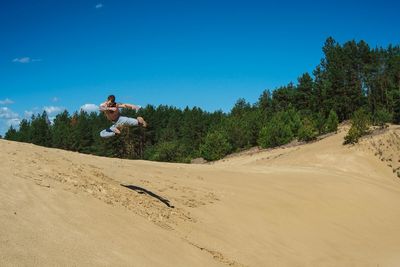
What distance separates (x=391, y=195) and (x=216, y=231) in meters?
16.1

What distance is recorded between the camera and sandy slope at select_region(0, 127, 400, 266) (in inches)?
348

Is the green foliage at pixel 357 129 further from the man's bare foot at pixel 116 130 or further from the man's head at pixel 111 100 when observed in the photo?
the man's head at pixel 111 100

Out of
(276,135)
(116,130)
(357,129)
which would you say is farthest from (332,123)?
(116,130)

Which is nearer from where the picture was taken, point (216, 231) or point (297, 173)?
point (216, 231)

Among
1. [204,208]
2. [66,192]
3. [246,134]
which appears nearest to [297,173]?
[204,208]

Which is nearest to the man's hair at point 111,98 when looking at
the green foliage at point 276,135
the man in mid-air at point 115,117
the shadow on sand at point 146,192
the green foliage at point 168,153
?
the man in mid-air at point 115,117

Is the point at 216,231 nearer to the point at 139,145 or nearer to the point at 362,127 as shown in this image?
the point at 362,127

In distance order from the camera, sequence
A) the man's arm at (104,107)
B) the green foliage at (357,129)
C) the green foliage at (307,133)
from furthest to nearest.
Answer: the green foliage at (307,133) < the green foliage at (357,129) < the man's arm at (104,107)

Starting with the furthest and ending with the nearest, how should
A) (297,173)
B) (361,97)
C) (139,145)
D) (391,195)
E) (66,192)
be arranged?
(139,145) → (361,97) → (297,173) → (391,195) → (66,192)

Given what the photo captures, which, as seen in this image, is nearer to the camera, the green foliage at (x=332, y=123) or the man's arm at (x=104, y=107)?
the man's arm at (x=104, y=107)

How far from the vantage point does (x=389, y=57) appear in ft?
251

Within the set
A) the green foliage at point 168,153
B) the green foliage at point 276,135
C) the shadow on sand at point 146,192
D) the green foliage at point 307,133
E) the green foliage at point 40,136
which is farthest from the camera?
the green foliage at point 40,136

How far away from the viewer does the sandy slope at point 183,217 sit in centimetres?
884

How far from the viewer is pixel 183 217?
14258 millimetres
